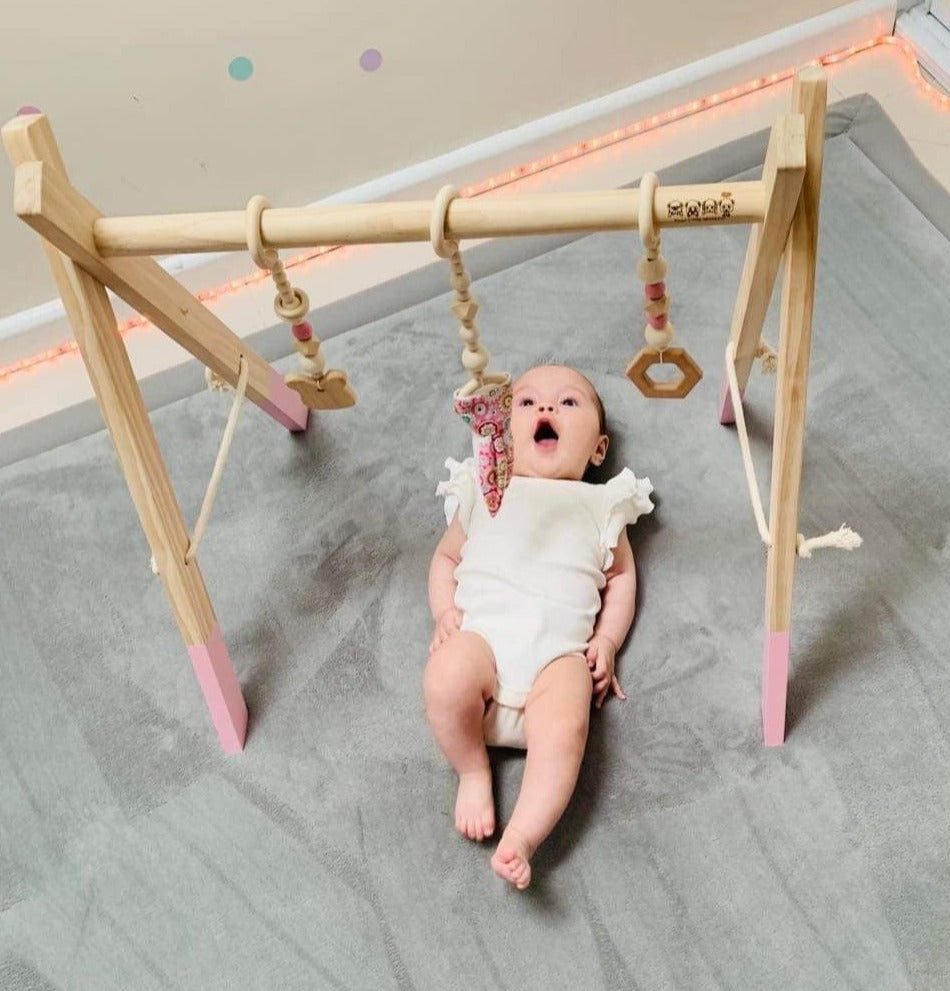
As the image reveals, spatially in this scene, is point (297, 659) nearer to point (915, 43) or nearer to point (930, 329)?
point (930, 329)

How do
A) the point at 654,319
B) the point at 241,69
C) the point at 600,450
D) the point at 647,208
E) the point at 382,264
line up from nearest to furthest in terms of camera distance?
the point at 647,208 < the point at 654,319 < the point at 600,450 < the point at 241,69 < the point at 382,264

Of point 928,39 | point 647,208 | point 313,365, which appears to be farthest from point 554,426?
point 928,39

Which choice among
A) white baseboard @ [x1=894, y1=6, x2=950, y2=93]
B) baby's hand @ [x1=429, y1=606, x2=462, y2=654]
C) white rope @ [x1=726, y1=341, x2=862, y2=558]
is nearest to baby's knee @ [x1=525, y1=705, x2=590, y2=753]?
baby's hand @ [x1=429, y1=606, x2=462, y2=654]

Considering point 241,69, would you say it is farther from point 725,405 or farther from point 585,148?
point 725,405

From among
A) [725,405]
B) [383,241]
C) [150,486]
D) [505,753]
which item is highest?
[383,241]

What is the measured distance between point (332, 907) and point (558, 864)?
22cm

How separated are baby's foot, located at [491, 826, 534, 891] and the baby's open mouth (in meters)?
0.43

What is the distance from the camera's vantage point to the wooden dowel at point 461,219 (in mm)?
917

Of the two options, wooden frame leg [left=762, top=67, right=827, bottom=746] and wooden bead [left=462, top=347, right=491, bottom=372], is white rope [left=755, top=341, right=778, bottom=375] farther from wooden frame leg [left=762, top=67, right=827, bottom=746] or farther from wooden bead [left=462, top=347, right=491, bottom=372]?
wooden bead [left=462, top=347, right=491, bottom=372]

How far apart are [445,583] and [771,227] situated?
54 centimetres

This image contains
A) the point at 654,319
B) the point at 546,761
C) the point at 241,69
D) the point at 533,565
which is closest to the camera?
the point at 654,319

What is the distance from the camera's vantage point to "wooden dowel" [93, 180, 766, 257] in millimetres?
917

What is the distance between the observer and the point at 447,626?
124 cm

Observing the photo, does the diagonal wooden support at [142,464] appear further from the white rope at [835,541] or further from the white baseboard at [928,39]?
the white baseboard at [928,39]
